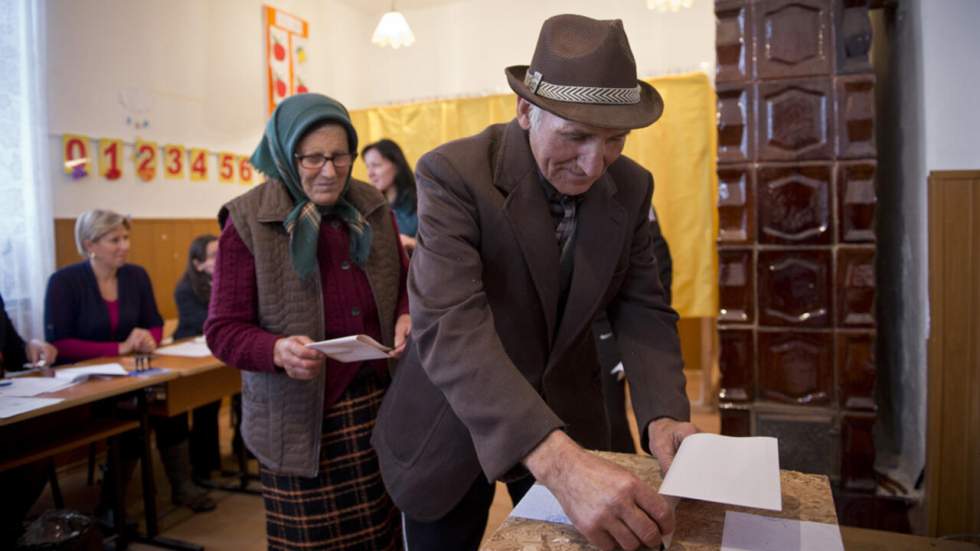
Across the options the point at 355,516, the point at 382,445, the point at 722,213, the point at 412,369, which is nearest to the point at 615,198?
the point at 412,369

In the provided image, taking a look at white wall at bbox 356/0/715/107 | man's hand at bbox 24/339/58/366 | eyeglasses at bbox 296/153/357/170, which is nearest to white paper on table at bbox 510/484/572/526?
eyeglasses at bbox 296/153/357/170

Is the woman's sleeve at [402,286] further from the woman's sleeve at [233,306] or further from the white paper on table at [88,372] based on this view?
the white paper on table at [88,372]

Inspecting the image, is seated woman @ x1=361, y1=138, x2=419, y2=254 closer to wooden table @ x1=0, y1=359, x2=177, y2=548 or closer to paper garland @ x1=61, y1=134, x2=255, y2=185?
wooden table @ x1=0, y1=359, x2=177, y2=548

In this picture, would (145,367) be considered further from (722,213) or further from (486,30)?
(486,30)

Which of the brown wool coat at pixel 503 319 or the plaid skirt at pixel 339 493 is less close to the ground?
the brown wool coat at pixel 503 319

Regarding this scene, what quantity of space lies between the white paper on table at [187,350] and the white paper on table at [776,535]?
292 centimetres

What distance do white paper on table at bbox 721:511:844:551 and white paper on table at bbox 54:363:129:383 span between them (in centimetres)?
270

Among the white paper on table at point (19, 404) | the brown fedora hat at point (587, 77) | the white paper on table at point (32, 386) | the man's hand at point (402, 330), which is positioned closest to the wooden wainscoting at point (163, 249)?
the white paper on table at point (32, 386)

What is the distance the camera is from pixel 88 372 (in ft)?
9.34

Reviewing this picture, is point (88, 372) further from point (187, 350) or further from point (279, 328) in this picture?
point (279, 328)

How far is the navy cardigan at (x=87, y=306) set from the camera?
134 inches

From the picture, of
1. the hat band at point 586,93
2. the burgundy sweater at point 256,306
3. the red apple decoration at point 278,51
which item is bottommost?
the burgundy sweater at point 256,306

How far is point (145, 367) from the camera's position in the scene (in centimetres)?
302

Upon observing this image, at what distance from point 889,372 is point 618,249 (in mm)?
2356
